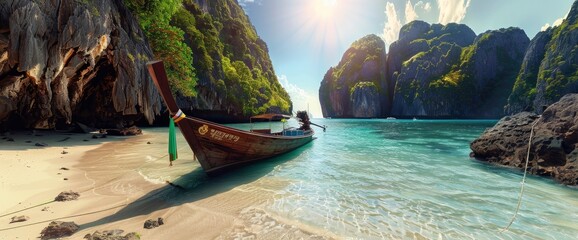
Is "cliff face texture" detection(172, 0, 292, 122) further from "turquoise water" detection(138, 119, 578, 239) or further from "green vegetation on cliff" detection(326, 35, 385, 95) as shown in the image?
"green vegetation on cliff" detection(326, 35, 385, 95)

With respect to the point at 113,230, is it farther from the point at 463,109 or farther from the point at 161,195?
the point at 463,109

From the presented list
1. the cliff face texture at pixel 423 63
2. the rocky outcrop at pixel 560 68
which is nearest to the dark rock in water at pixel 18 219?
the rocky outcrop at pixel 560 68

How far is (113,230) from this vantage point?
14.6 ft

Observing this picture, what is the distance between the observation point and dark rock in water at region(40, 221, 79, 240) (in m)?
4.24

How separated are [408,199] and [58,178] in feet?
37.8

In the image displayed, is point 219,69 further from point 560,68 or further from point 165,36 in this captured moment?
point 560,68

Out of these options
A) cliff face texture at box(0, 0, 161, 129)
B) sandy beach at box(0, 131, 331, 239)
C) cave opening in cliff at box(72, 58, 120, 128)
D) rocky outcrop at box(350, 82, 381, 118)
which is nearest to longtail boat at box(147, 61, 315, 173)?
sandy beach at box(0, 131, 331, 239)

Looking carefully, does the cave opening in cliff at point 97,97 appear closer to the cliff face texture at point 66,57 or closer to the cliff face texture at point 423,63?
the cliff face texture at point 66,57

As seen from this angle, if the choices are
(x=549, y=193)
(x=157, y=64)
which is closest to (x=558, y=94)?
(x=549, y=193)

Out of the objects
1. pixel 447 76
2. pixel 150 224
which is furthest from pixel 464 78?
pixel 150 224

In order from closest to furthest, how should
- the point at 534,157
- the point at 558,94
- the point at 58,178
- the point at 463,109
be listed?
the point at 58,178 < the point at 534,157 < the point at 558,94 < the point at 463,109

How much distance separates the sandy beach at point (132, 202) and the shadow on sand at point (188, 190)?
2 centimetres

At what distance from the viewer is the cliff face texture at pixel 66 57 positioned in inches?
373

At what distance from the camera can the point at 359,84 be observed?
132125mm
